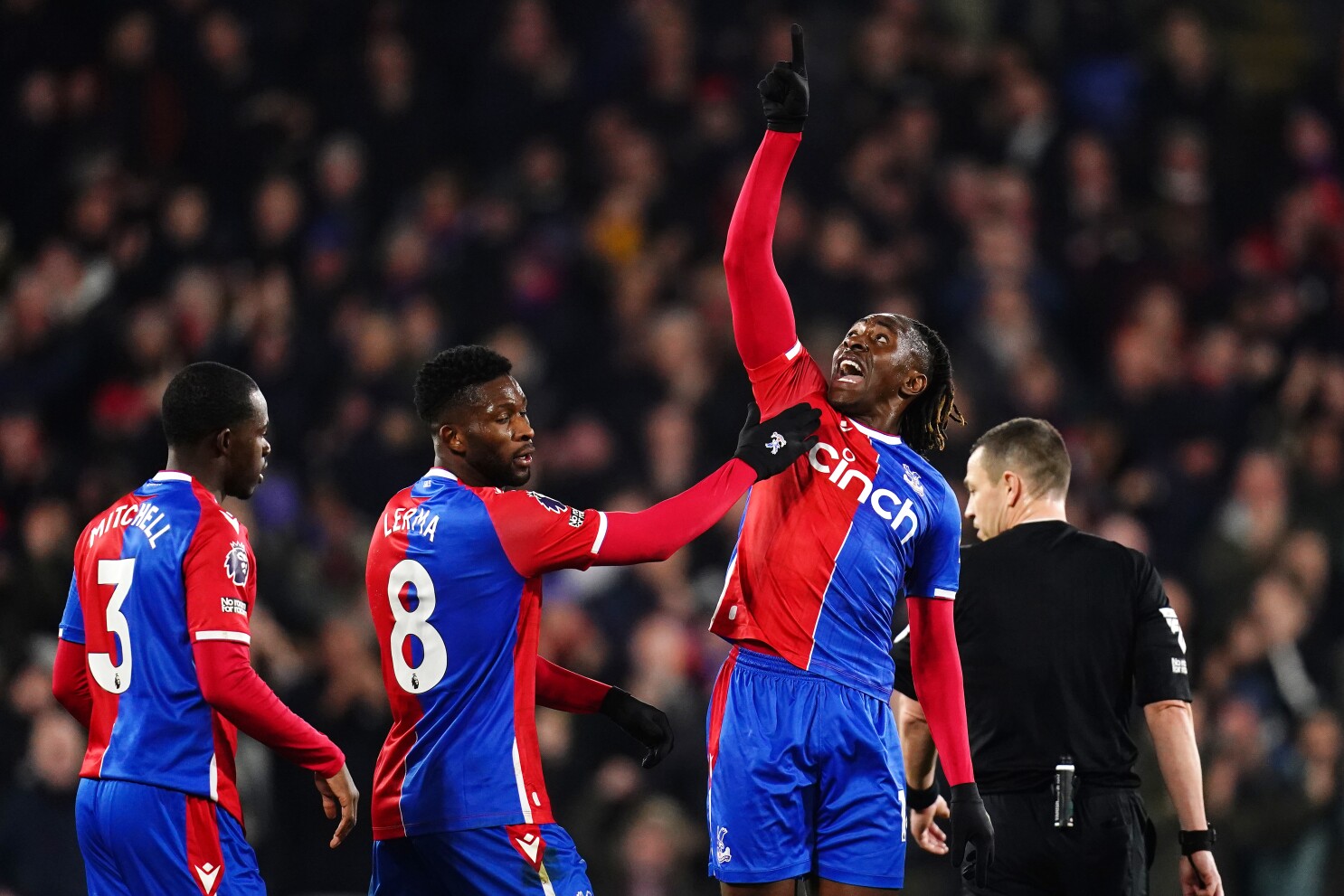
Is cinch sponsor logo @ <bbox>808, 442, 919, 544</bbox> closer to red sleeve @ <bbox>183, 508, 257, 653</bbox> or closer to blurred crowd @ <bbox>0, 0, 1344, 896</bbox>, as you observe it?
red sleeve @ <bbox>183, 508, 257, 653</bbox>

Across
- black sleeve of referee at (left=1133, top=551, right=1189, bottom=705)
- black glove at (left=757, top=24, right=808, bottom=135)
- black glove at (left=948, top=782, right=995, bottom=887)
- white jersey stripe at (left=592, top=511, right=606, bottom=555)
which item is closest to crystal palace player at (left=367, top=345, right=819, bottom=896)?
white jersey stripe at (left=592, top=511, right=606, bottom=555)

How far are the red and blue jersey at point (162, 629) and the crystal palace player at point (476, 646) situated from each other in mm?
382

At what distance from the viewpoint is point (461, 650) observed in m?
3.95

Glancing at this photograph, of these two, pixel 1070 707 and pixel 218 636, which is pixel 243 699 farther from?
pixel 1070 707

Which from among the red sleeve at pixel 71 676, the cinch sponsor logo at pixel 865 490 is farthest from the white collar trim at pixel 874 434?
the red sleeve at pixel 71 676

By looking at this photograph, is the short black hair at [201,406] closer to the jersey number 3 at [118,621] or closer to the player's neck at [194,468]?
the player's neck at [194,468]

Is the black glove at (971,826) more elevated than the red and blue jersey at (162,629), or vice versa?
the red and blue jersey at (162,629)

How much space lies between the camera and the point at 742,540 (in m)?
4.41

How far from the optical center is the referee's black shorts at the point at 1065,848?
473cm

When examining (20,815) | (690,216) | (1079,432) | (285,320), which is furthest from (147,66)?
(1079,432)

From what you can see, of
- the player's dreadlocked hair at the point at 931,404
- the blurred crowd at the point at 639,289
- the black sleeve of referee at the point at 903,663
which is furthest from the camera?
the blurred crowd at the point at 639,289

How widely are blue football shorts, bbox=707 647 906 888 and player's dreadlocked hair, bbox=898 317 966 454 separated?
2.88 ft

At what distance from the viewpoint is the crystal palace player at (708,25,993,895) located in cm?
409

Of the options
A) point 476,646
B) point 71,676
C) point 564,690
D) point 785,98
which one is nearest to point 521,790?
point 476,646
